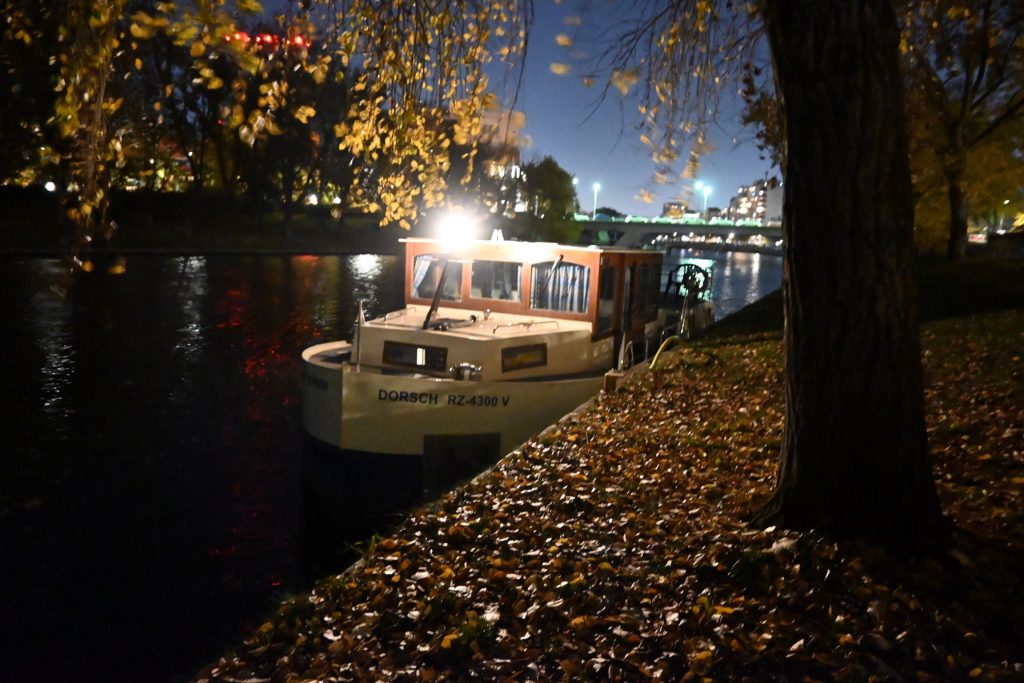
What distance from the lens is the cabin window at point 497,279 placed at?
13.2 metres

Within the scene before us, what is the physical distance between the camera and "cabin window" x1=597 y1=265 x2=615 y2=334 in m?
13.2

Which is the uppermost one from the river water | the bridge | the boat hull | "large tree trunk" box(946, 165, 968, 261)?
the bridge

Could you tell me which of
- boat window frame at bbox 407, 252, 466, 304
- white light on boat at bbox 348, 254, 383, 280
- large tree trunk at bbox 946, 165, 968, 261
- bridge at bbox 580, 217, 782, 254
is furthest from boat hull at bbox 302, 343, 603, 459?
bridge at bbox 580, 217, 782, 254

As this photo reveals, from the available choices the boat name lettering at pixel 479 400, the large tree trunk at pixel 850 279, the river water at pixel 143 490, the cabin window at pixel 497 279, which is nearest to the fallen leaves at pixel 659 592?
the large tree trunk at pixel 850 279

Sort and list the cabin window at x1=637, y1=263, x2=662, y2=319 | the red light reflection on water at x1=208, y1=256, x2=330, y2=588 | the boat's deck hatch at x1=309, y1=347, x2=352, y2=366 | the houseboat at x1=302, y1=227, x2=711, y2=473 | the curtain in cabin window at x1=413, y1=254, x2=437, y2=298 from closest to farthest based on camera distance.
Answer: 1. the red light reflection on water at x1=208, y1=256, x2=330, y2=588
2. the houseboat at x1=302, y1=227, x2=711, y2=473
3. the boat's deck hatch at x1=309, y1=347, x2=352, y2=366
4. the curtain in cabin window at x1=413, y1=254, x2=437, y2=298
5. the cabin window at x1=637, y1=263, x2=662, y2=319

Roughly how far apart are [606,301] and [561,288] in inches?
35.5

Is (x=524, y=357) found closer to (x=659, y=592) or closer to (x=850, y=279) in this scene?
(x=659, y=592)

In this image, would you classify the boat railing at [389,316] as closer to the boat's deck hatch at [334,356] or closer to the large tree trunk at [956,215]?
the boat's deck hatch at [334,356]

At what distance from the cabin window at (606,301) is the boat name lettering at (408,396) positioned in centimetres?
329

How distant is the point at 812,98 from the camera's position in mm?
4898

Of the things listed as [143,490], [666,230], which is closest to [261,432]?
[143,490]

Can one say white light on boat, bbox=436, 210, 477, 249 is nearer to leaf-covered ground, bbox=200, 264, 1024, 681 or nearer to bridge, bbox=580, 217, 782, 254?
leaf-covered ground, bbox=200, 264, 1024, 681

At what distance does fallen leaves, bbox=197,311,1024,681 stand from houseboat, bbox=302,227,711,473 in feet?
11.4

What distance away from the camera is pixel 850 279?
498 centimetres
